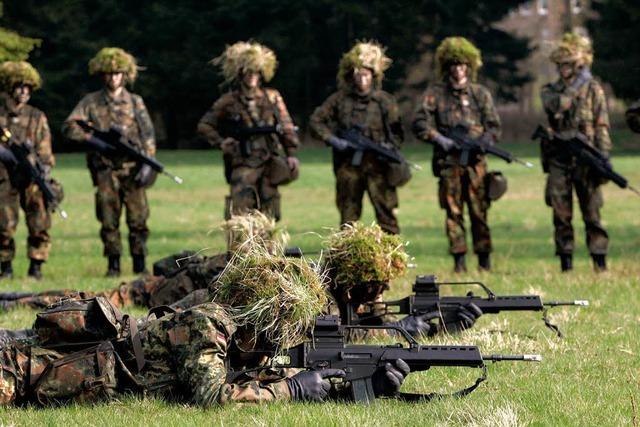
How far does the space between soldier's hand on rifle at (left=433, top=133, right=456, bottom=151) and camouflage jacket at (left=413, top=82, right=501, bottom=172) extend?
12cm

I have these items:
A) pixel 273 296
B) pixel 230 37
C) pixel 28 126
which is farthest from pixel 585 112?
pixel 230 37

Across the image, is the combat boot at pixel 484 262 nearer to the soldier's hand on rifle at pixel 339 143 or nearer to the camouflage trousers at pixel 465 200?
the camouflage trousers at pixel 465 200

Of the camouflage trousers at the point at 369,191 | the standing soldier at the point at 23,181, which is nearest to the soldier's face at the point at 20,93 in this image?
the standing soldier at the point at 23,181

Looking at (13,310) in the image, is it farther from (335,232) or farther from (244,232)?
(335,232)

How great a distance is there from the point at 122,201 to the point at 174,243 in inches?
194

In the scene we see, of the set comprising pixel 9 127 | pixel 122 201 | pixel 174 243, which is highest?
pixel 9 127

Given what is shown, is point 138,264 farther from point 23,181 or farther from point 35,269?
point 23,181

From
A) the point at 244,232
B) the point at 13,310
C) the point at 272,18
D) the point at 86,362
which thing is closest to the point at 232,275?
the point at 86,362

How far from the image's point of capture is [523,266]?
15.1 metres

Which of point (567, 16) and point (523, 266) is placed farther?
point (567, 16)

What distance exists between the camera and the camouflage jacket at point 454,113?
1424 centimetres

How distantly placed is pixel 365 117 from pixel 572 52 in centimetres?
241

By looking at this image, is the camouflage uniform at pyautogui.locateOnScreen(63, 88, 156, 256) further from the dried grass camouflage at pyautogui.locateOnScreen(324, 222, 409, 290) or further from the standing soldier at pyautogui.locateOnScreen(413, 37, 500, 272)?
the dried grass camouflage at pyautogui.locateOnScreen(324, 222, 409, 290)

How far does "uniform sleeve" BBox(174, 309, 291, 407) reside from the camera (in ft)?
22.4
